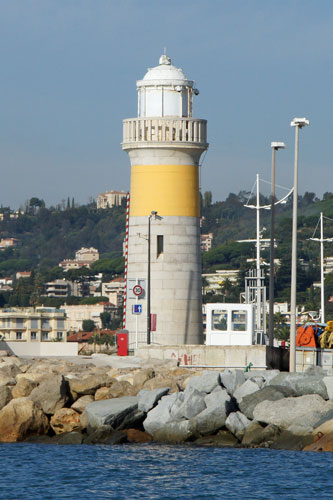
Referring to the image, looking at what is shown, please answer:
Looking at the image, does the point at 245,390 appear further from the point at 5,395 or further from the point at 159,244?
the point at 159,244

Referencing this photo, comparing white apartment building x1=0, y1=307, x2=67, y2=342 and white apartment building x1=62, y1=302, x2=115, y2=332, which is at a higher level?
white apartment building x1=62, y1=302, x2=115, y2=332

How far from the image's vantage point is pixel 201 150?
122 ft

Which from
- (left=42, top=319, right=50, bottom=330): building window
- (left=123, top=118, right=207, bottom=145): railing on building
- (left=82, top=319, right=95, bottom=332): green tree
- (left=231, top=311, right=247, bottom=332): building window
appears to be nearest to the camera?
(left=231, top=311, right=247, bottom=332): building window

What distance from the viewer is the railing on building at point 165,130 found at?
36.9 metres

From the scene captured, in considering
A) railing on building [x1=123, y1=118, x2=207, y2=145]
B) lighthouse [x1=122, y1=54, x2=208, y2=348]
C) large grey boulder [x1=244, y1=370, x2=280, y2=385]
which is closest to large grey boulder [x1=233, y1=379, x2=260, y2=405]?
large grey boulder [x1=244, y1=370, x2=280, y2=385]

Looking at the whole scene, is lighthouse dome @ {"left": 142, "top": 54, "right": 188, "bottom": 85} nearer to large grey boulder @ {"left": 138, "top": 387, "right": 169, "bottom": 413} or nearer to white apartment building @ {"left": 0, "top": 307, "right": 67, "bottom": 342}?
large grey boulder @ {"left": 138, "top": 387, "right": 169, "bottom": 413}

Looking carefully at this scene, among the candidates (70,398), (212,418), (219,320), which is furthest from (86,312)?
(212,418)

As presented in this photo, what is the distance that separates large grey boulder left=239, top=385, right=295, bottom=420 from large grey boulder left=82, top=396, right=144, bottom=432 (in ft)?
7.60

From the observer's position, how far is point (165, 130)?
1455 inches

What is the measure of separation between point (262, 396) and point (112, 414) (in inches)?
134

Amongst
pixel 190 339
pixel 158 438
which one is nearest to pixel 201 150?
pixel 190 339

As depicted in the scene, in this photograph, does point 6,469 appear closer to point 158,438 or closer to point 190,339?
point 158,438

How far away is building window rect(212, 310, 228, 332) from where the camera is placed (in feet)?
113

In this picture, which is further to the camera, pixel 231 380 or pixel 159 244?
pixel 159 244
